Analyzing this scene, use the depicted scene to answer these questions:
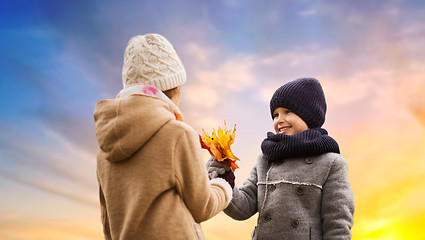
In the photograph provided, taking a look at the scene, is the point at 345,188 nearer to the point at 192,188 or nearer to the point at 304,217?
the point at 304,217

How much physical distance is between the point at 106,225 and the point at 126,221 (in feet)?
1.21

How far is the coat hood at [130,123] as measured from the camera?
6.40 ft

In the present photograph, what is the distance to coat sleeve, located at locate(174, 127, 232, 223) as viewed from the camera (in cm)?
196

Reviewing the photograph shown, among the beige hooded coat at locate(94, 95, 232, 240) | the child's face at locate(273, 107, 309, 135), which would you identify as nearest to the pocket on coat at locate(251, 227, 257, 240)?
the child's face at locate(273, 107, 309, 135)

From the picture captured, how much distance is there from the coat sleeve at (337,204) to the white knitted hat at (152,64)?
129 cm

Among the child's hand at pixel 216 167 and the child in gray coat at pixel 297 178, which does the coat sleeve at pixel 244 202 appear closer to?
the child in gray coat at pixel 297 178

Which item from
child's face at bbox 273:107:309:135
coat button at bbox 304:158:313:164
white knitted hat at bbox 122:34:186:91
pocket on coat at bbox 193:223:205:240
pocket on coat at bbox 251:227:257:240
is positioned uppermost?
child's face at bbox 273:107:309:135

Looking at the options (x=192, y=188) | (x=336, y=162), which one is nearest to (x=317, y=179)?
(x=336, y=162)

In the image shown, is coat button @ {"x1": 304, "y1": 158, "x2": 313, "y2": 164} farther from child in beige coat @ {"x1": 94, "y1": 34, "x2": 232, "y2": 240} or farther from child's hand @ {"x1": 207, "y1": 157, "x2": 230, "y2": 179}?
child in beige coat @ {"x1": 94, "y1": 34, "x2": 232, "y2": 240}

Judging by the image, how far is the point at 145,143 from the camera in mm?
2012

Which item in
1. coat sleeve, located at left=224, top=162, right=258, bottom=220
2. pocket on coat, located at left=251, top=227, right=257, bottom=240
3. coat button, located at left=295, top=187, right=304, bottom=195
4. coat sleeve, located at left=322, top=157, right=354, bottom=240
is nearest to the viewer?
coat sleeve, located at left=322, top=157, right=354, bottom=240

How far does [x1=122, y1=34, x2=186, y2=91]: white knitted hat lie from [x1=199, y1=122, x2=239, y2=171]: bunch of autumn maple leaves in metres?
0.66

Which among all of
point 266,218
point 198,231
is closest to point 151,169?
point 198,231

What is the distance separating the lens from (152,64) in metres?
2.16
